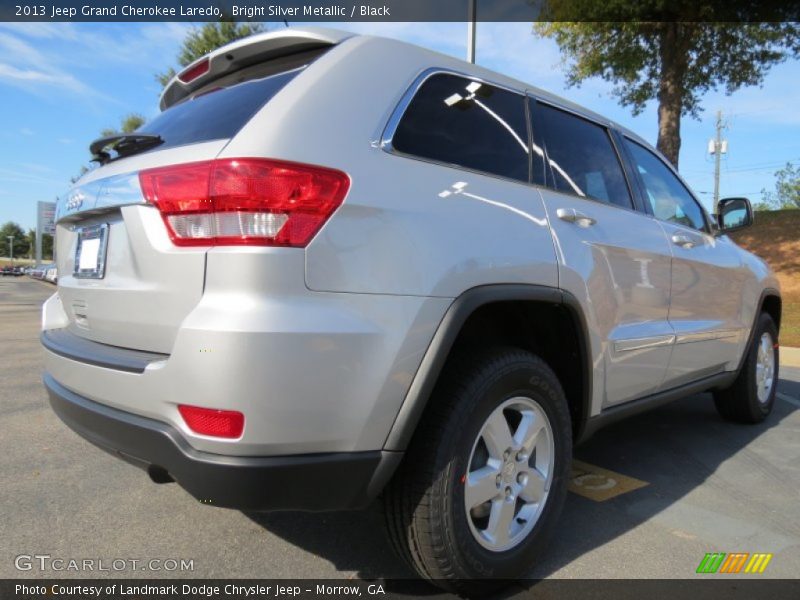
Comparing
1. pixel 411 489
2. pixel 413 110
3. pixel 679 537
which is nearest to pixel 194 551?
pixel 411 489

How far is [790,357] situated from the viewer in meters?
8.71

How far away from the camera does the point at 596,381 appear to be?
2549mm

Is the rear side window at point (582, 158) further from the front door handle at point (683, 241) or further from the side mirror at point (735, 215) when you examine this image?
the side mirror at point (735, 215)

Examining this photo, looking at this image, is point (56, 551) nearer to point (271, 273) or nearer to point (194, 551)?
point (194, 551)

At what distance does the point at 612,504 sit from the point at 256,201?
7.74 ft

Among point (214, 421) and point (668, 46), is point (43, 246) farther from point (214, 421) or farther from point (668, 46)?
point (214, 421)

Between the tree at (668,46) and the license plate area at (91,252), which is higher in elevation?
the tree at (668,46)

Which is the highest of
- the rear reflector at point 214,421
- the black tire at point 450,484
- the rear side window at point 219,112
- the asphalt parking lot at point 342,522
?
the rear side window at point 219,112

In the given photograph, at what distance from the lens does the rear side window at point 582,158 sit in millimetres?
2662

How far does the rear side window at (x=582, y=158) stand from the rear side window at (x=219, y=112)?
125cm

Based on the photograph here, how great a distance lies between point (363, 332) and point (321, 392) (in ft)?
0.67

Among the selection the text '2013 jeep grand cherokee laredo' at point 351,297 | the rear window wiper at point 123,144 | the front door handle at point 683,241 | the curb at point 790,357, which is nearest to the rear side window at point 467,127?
the text '2013 jeep grand cherokee laredo' at point 351,297

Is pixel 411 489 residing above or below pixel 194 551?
above

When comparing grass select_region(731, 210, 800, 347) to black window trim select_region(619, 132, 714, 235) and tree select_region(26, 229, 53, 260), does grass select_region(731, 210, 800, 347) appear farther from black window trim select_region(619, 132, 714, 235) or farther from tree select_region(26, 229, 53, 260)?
tree select_region(26, 229, 53, 260)
